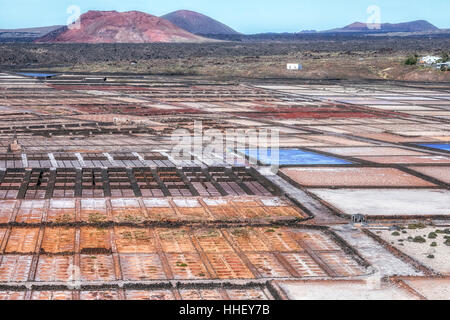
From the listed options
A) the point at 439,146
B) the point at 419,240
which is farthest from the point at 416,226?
the point at 439,146

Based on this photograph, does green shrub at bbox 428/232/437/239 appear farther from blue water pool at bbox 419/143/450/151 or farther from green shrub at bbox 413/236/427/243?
blue water pool at bbox 419/143/450/151

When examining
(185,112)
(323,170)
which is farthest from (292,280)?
(185,112)

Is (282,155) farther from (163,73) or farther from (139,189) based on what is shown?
(163,73)

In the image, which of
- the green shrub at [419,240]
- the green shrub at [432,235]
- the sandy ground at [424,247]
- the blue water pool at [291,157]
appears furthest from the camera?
the blue water pool at [291,157]

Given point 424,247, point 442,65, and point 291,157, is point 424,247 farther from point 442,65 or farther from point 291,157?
point 442,65

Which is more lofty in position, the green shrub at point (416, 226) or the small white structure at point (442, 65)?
the small white structure at point (442, 65)

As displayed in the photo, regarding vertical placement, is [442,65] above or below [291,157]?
above

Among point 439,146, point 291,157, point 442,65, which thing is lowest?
point 439,146

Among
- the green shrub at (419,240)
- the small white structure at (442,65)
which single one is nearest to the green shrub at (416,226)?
the green shrub at (419,240)

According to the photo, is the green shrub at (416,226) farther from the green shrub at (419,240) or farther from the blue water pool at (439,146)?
the blue water pool at (439,146)
